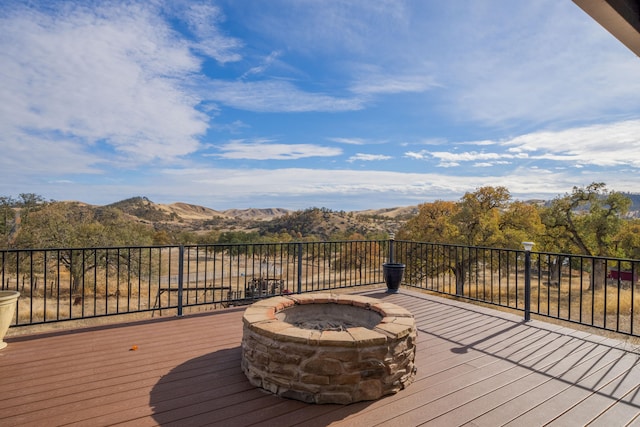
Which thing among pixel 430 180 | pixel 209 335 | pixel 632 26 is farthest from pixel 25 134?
pixel 430 180

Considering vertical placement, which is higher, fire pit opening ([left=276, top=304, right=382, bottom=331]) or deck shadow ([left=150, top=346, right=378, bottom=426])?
fire pit opening ([left=276, top=304, right=382, bottom=331])

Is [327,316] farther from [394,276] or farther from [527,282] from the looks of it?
[527,282]

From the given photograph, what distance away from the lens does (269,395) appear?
7.71ft

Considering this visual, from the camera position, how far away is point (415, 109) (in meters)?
10.5

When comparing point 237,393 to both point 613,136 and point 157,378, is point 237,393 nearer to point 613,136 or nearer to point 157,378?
point 157,378

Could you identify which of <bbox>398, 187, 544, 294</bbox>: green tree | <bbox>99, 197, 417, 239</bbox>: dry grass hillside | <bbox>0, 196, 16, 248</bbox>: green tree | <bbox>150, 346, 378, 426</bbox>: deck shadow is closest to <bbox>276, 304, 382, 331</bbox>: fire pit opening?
<bbox>150, 346, 378, 426</bbox>: deck shadow

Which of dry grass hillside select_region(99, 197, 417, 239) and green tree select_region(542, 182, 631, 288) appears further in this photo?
dry grass hillside select_region(99, 197, 417, 239)

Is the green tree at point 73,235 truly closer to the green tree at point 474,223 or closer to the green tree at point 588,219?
the green tree at point 474,223

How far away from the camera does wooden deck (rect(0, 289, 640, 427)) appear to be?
81.2 inches

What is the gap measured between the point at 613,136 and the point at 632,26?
9657 millimetres

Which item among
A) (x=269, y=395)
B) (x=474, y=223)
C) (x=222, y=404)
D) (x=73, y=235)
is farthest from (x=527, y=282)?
(x=73, y=235)

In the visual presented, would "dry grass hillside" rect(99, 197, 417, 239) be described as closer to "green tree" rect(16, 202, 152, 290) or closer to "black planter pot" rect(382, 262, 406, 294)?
"green tree" rect(16, 202, 152, 290)

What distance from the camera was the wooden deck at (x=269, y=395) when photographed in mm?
2062

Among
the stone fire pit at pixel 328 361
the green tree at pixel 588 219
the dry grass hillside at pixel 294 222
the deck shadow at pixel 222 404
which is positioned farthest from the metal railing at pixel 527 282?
the dry grass hillside at pixel 294 222
